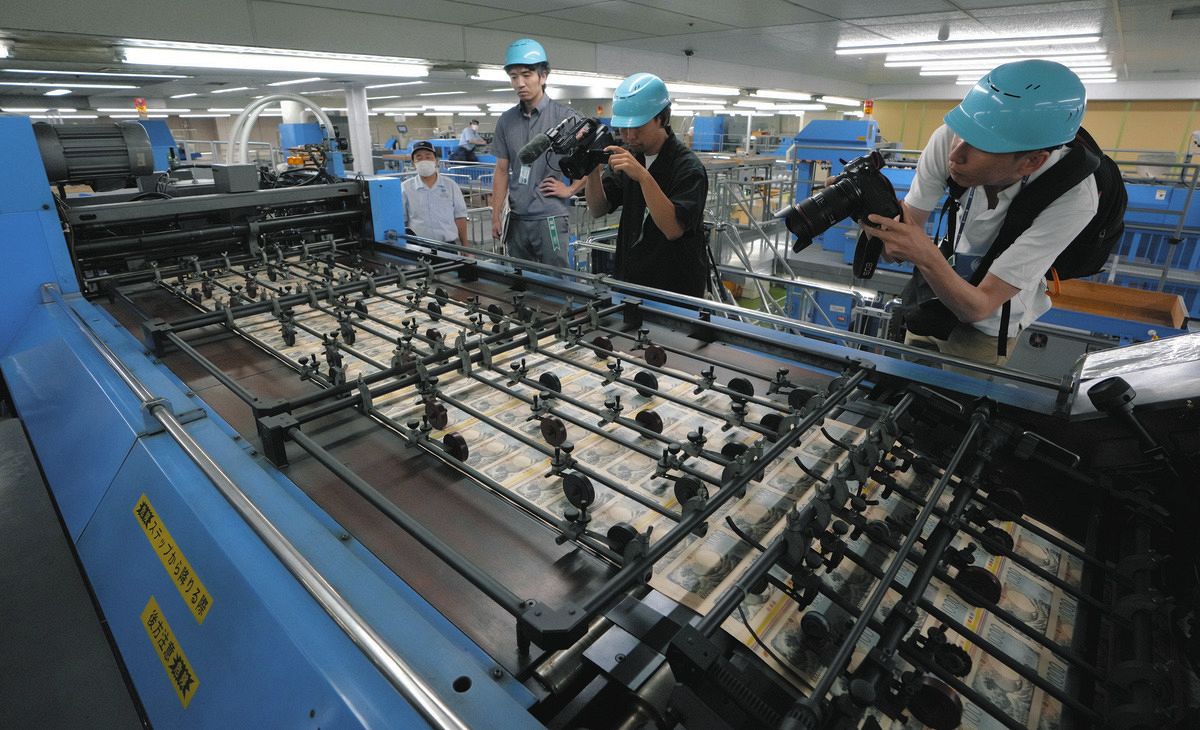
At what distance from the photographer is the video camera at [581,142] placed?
118 inches

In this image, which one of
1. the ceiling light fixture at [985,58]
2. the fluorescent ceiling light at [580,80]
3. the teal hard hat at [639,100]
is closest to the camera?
the teal hard hat at [639,100]

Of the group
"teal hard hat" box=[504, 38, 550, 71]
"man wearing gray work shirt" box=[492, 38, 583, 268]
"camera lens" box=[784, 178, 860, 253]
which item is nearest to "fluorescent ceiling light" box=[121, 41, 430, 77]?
"man wearing gray work shirt" box=[492, 38, 583, 268]

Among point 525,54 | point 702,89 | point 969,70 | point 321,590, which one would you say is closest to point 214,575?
point 321,590


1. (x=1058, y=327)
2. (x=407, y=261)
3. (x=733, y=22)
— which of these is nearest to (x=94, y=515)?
(x=407, y=261)

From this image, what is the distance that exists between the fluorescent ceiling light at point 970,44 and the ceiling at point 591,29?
10.9 inches

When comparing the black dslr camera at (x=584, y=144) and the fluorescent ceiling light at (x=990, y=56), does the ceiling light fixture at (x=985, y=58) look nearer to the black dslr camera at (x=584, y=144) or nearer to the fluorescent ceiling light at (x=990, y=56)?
the fluorescent ceiling light at (x=990, y=56)

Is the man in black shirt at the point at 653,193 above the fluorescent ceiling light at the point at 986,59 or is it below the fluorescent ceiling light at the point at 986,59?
below

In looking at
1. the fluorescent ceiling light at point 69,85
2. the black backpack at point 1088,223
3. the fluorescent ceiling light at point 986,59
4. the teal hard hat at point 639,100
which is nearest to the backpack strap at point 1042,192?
the black backpack at point 1088,223

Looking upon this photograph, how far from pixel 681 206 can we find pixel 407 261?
1.89m

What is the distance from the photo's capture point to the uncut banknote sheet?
1.24 meters

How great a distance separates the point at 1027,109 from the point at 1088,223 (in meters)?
0.57

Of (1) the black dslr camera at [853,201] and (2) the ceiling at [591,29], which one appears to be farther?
(2) the ceiling at [591,29]

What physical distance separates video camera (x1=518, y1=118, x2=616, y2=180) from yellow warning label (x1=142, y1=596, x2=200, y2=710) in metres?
2.46

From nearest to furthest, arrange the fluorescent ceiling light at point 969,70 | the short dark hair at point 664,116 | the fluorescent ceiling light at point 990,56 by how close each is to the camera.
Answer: the short dark hair at point 664,116 < the fluorescent ceiling light at point 990,56 < the fluorescent ceiling light at point 969,70
